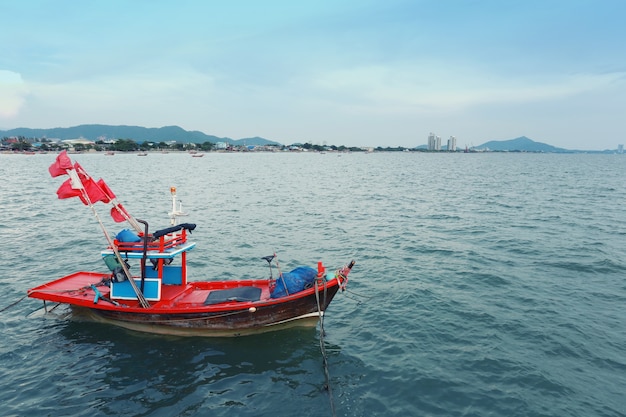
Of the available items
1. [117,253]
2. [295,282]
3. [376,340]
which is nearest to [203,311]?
[295,282]

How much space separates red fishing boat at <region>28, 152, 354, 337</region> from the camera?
13.3 m

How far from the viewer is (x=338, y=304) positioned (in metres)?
17.3

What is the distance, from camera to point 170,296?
14.7 metres

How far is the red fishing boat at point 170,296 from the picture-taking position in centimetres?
1332

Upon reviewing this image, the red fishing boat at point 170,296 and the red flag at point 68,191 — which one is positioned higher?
the red flag at point 68,191

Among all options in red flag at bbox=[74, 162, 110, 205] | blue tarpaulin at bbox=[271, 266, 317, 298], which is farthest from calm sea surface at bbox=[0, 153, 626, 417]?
red flag at bbox=[74, 162, 110, 205]

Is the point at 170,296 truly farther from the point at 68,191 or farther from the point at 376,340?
the point at 376,340

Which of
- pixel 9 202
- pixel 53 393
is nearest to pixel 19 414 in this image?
pixel 53 393

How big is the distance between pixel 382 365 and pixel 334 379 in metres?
1.65

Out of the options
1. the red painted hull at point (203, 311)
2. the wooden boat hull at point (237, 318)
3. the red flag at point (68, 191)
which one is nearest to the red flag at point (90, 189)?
the red flag at point (68, 191)

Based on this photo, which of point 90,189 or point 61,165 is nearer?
point 61,165

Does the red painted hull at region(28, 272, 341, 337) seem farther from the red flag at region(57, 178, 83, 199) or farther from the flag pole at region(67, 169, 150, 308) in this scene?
the red flag at region(57, 178, 83, 199)

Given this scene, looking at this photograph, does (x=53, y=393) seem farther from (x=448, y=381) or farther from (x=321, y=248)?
(x=321, y=248)

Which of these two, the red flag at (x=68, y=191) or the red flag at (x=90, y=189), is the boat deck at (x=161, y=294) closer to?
the red flag at (x=90, y=189)
